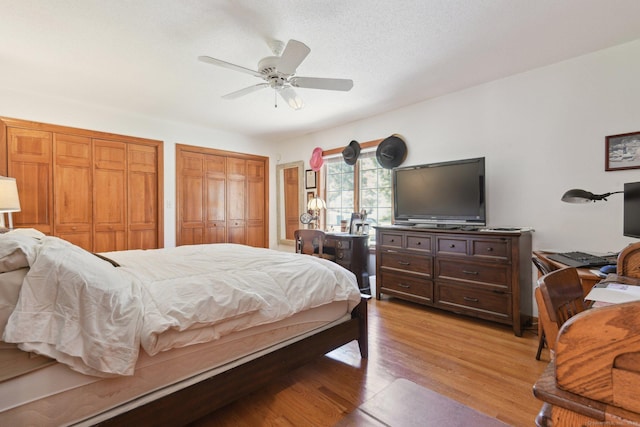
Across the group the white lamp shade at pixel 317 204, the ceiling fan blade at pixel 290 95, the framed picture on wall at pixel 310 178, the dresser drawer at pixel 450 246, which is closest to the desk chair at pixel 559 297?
the dresser drawer at pixel 450 246

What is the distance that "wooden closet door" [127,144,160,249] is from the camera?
421 cm

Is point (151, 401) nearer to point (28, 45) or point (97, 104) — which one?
point (28, 45)

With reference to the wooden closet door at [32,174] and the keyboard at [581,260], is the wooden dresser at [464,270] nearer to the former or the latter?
the keyboard at [581,260]

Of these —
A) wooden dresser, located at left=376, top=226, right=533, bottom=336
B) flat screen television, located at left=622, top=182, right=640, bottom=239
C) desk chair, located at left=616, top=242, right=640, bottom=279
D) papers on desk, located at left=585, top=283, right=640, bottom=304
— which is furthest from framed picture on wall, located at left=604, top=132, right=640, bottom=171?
papers on desk, located at left=585, top=283, right=640, bottom=304

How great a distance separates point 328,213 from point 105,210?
3.23 m

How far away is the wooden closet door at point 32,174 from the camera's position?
11.2 feet

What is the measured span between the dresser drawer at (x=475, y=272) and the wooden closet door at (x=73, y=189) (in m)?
4.40

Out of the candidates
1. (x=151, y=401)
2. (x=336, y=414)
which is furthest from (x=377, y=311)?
(x=151, y=401)

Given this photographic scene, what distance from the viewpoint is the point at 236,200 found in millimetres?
5348

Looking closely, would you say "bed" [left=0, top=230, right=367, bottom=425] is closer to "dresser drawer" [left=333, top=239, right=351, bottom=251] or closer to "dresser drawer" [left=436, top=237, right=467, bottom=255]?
"dresser drawer" [left=436, top=237, right=467, bottom=255]

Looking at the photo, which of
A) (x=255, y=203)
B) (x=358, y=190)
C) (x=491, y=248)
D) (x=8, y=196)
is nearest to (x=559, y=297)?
(x=491, y=248)

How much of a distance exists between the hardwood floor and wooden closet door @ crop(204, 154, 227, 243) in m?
3.25

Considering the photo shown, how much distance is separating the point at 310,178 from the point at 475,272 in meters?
3.13

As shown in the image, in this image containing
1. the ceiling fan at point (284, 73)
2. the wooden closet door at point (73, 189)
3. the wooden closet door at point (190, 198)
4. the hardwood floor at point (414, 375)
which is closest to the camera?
the hardwood floor at point (414, 375)
